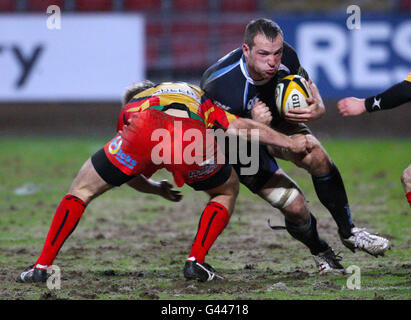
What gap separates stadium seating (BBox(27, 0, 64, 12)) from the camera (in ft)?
55.2

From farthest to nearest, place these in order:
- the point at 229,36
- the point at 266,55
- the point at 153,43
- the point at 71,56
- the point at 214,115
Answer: the point at 229,36, the point at 153,43, the point at 71,56, the point at 214,115, the point at 266,55

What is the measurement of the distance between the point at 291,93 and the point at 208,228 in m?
1.18

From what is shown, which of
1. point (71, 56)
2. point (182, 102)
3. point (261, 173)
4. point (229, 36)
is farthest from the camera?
point (229, 36)

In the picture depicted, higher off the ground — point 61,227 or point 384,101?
point 384,101

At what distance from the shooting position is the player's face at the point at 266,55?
5414mm

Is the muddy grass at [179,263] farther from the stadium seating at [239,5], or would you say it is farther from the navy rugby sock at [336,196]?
the stadium seating at [239,5]

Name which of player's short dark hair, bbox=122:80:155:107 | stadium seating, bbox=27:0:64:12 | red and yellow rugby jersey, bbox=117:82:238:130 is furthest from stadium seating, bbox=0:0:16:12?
red and yellow rugby jersey, bbox=117:82:238:130

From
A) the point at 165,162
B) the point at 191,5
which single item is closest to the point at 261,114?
the point at 165,162

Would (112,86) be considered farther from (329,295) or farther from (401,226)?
(329,295)

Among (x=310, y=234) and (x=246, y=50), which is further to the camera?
(x=310, y=234)

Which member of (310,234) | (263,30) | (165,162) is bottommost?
(310,234)

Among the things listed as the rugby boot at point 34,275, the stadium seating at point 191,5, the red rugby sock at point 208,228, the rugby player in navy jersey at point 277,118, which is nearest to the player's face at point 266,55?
the rugby player in navy jersey at point 277,118

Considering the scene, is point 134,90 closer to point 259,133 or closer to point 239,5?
point 259,133

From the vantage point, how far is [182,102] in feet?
18.5
